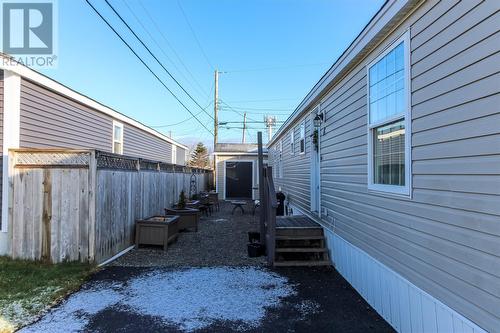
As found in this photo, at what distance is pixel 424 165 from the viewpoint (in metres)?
3.18

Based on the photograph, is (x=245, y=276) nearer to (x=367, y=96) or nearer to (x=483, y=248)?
(x=367, y=96)

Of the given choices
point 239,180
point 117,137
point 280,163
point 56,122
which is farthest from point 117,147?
point 239,180

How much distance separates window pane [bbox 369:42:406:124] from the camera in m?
3.80

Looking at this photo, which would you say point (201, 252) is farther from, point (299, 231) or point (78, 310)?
point (78, 310)

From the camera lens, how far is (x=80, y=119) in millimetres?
9516

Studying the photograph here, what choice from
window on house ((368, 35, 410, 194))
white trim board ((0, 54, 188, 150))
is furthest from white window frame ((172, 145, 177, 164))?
window on house ((368, 35, 410, 194))

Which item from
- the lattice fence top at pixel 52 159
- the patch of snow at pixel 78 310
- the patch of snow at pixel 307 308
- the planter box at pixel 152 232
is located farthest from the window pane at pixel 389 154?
the planter box at pixel 152 232

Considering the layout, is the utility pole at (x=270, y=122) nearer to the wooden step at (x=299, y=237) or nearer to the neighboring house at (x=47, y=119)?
the neighboring house at (x=47, y=119)

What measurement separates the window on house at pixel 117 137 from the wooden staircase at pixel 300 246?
300 inches

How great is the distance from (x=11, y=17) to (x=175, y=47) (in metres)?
6.74

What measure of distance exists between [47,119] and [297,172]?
6376 mm

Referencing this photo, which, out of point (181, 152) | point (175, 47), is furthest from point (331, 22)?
point (181, 152)

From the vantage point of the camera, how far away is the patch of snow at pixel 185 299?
12.6 ft

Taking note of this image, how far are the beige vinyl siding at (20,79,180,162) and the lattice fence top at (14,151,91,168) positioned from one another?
542 mm
